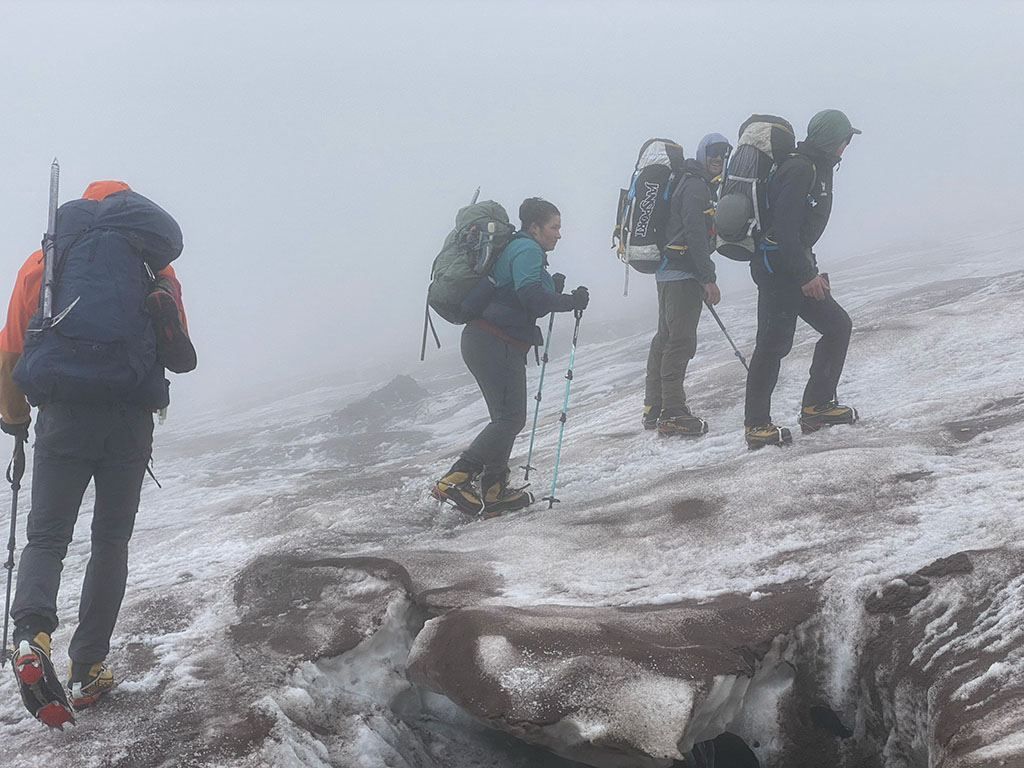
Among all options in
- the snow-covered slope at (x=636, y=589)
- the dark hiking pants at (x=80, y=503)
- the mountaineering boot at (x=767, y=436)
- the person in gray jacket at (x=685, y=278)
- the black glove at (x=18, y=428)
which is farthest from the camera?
the person in gray jacket at (x=685, y=278)

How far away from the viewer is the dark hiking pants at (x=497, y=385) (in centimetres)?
686

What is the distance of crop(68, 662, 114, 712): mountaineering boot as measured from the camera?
4102 mm

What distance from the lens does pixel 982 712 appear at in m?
3.11

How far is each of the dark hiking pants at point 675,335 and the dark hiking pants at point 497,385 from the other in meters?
1.70

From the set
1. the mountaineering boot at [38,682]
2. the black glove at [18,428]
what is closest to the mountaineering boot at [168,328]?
the black glove at [18,428]

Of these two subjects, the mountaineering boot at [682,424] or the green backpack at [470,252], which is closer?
the green backpack at [470,252]

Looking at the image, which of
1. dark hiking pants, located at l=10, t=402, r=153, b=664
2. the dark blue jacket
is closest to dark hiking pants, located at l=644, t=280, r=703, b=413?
the dark blue jacket

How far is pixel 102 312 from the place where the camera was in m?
3.97

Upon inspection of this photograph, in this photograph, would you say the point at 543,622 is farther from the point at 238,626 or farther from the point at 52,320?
Result: the point at 52,320

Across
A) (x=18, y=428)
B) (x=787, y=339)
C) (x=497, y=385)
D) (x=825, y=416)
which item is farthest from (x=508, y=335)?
(x=18, y=428)

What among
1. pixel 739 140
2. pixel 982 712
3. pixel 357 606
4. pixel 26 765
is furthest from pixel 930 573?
pixel 26 765

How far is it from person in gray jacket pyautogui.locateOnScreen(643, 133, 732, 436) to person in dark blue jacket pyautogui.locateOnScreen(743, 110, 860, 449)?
864 millimetres

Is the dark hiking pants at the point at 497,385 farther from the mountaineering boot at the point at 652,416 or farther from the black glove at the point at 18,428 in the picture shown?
the black glove at the point at 18,428

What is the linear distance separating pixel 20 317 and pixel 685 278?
553 centimetres
